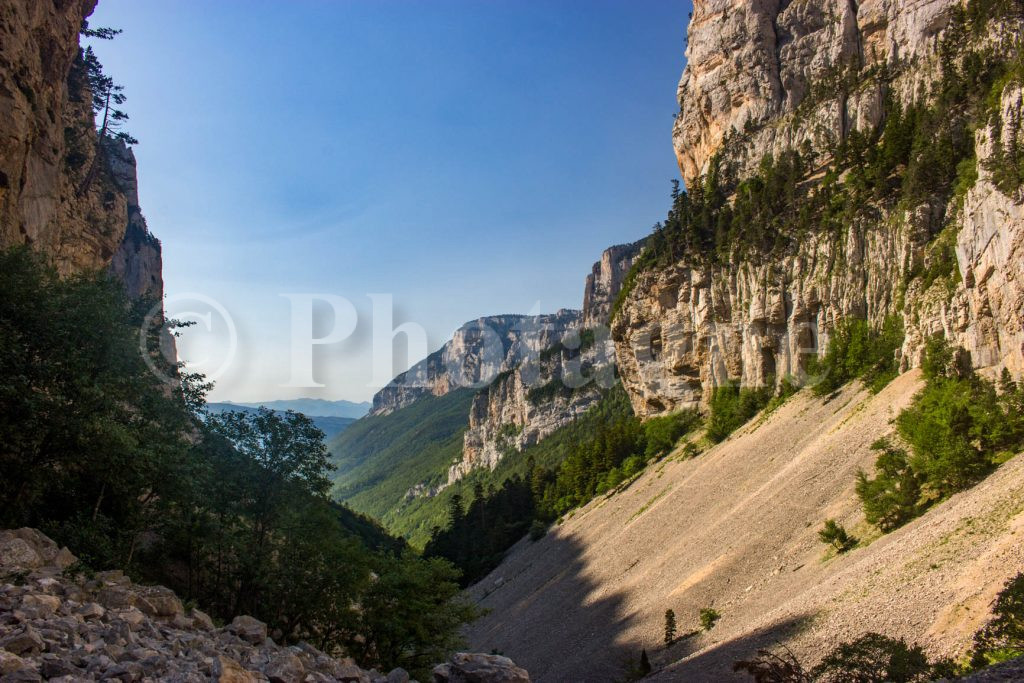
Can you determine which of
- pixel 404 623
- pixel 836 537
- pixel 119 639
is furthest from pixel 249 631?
pixel 836 537

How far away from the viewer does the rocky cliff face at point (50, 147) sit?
24141 mm

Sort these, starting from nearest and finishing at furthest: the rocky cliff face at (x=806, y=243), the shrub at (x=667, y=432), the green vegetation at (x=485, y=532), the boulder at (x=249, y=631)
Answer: the boulder at (x=249, y=631) → the rocky cliff face at (x=806, y=243) → the green vegetation at (x=485, y=532) → the shrub at (x=667, y=432)

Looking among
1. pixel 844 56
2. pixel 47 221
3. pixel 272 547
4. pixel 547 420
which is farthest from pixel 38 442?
pixel 547 420

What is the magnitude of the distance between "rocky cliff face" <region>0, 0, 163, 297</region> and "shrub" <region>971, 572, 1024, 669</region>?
26.1 m

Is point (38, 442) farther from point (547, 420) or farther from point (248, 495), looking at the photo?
point (547, 420)

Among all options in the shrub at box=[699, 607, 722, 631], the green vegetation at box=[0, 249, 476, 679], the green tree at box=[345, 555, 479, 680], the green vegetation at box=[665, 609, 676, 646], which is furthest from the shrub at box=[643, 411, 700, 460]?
the green tree at box=[345, 555, 479, 680]

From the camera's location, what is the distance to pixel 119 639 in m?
9.98

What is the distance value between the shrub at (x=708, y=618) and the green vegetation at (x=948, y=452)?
24.9 ft

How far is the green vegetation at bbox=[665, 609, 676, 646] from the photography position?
2452cm

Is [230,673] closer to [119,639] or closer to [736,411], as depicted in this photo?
[119,639]

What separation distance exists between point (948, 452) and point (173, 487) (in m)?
28.8

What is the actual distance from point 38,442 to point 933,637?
75.2 ft

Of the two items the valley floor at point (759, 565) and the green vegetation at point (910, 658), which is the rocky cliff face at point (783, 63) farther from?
the green vegetation at point (910, 658)

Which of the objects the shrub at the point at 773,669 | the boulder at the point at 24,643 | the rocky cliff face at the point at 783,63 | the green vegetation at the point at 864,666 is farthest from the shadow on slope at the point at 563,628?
the rocky cliff face at the point at 783,63
